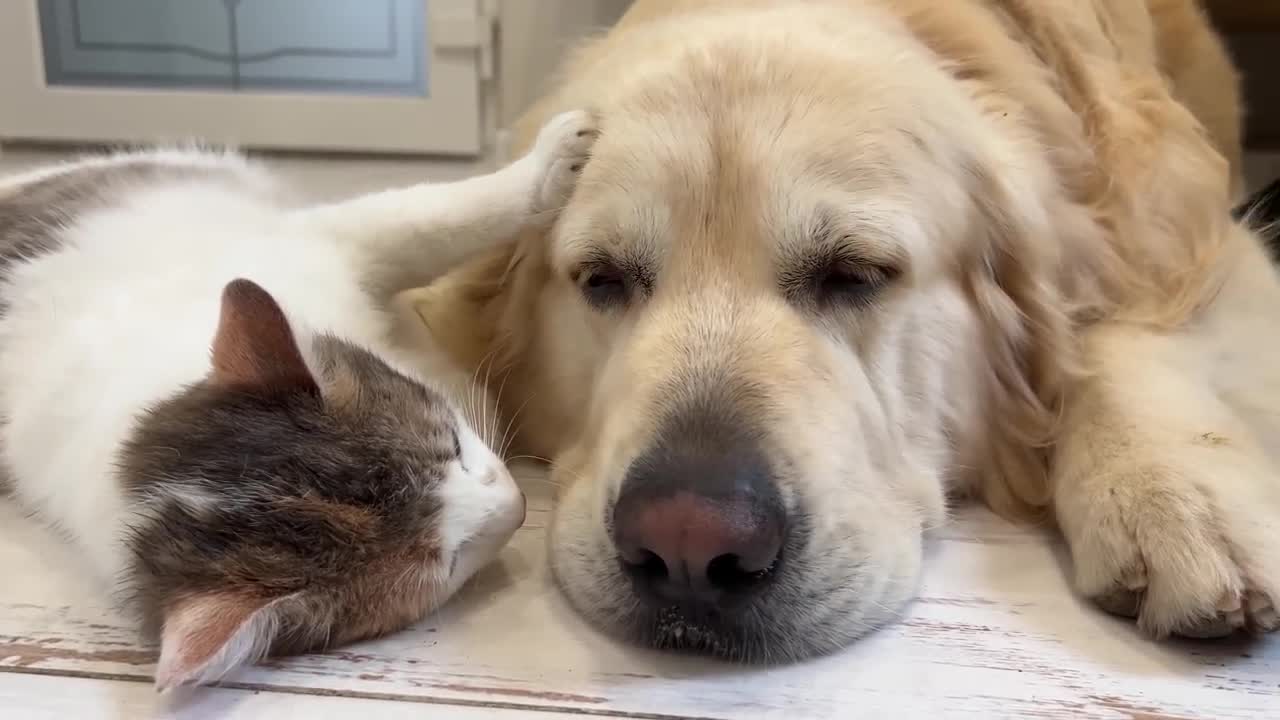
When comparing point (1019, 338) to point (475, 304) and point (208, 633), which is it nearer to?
point (475, 304)

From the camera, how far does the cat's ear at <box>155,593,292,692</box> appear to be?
1050mm

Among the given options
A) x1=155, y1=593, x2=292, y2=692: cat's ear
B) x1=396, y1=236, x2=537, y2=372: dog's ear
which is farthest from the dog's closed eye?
x1=155, y1=593, x2=292, y2=692: cat's ear

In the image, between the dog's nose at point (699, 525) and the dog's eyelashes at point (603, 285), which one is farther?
the dog's eyelashes at point (603, 285)

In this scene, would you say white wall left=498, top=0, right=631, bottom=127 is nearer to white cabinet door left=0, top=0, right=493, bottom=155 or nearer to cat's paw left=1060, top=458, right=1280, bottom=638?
white cabinet door left=0, top=0, right=493, bottom=155

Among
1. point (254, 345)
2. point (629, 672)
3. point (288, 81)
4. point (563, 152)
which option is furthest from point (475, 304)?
point (288, 81)

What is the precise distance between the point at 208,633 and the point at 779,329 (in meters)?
0.78

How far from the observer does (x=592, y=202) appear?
5.20ft

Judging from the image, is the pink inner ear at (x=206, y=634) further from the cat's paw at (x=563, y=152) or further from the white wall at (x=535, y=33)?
the white wall at (x=535, y=33)

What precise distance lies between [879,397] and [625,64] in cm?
68

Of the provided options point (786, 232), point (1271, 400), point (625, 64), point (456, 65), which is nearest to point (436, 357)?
point (625, 64)

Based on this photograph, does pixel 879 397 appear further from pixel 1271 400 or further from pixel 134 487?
pixel 134 487

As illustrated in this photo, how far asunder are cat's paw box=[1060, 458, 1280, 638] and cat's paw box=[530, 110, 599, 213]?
883mm

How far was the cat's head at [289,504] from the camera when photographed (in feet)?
3.80

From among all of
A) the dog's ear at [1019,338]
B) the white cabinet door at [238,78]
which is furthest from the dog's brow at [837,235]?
the white cabinet door at [238,78]
